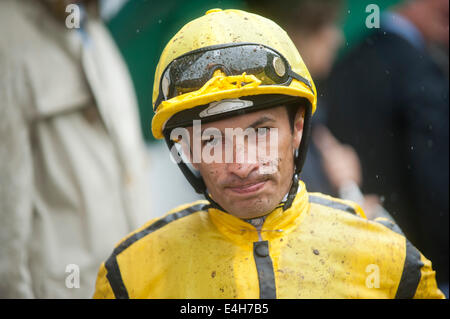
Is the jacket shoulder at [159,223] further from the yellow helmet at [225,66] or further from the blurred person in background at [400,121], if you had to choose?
the blurred person in background at [400,121]

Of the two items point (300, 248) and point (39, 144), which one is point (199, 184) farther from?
point (39, 144)

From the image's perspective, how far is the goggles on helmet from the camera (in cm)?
182

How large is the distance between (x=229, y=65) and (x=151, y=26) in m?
1.41

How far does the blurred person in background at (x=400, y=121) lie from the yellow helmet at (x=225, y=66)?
1.77ft

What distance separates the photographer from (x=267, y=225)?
1989 mm

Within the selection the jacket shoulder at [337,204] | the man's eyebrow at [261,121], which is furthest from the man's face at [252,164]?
the jacket shoulder at [337,204]

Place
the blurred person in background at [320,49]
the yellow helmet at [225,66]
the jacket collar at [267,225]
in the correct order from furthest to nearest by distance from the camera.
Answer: the blurred person in background at [320,49], the jacket collar at [267,225], the yellow helmet at [225,66]

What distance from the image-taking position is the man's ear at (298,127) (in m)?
2.04

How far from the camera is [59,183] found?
304 cm

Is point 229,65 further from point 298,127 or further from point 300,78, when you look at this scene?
point 298,127

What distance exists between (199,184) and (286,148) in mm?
369

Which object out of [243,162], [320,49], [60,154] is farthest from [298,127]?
[60,154]

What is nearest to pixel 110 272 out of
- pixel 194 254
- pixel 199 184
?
pixel 194 254

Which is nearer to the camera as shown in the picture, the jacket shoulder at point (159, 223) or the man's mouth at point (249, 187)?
the man's mouth at point (249, 187)
